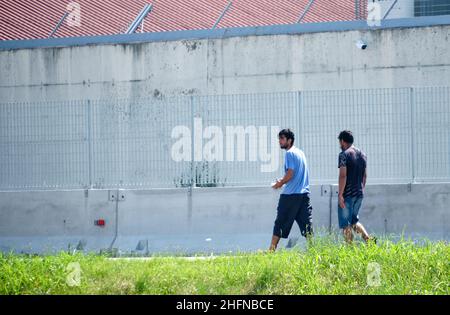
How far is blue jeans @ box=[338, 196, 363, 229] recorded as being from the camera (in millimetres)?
13258

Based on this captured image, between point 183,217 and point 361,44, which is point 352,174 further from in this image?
point 361,44

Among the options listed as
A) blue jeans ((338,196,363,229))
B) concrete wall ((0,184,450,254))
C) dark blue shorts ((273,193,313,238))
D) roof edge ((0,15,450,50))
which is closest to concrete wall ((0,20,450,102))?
roof edge ((0,15,450,50))

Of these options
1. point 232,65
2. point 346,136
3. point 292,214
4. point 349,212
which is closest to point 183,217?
point 292,214

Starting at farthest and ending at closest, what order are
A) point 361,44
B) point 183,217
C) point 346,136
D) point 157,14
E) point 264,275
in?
1. point 157,14
2. point 361,44
3. point 183,217
4. point 346,136
5. point 264,275

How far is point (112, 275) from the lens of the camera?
35.2 feet

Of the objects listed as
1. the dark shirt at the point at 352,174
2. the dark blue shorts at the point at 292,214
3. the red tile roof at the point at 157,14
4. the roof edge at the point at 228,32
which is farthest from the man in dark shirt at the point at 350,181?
the red tile roof at the point at 157,14

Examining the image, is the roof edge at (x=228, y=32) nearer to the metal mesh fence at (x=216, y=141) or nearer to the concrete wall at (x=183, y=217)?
the metal mesh fence at (x=216, y=141)


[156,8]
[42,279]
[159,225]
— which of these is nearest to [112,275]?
[42,279]

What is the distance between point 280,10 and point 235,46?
7.95m

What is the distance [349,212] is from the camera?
13.3 meters

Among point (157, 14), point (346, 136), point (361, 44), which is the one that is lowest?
point (346, 136)

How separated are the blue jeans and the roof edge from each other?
770 cm

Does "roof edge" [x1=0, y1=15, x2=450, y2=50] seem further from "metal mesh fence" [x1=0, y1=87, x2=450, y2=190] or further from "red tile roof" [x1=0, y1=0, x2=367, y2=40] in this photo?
"red tile roof" [x1=0, y1=0, x2=367, y2=40]

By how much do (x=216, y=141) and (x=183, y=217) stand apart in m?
2.64
